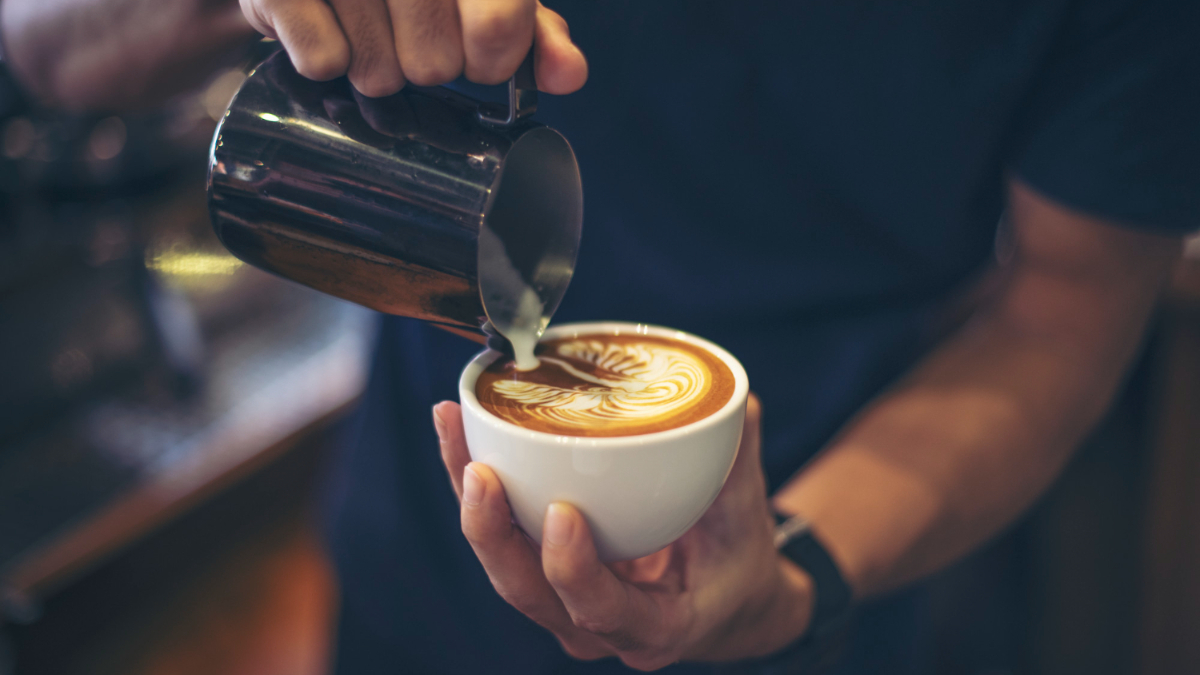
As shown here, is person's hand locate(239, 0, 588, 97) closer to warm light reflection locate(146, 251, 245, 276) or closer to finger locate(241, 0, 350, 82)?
finger locate(241, 0, 350, 82)

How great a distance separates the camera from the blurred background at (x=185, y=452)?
165cm

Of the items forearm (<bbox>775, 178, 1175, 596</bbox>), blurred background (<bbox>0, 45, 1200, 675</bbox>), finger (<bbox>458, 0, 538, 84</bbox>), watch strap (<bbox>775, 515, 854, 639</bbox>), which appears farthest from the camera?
blurred background (<bbox>0, 45, 1200, 675</bbox>)

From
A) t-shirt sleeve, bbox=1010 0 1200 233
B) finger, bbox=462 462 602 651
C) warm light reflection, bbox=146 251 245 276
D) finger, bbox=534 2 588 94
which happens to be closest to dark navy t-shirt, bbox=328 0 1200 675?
t-shirt sleeve, bbox=1010 0 1200 233

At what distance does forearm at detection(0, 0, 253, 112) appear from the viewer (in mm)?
872

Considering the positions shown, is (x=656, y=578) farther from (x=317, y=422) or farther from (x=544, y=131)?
(x=317, y=422)

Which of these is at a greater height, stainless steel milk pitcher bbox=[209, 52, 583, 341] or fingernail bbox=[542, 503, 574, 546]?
stainless steel milk pitcher bbox=[209, 52, 583, 341]

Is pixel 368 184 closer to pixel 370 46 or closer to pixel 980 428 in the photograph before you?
pixel 370 46

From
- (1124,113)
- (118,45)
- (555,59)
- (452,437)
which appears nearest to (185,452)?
(118,45)

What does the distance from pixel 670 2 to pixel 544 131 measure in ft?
1.25

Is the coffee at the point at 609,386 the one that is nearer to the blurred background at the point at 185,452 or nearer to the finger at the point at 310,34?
the finger at the point at 310,34

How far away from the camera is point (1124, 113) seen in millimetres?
952

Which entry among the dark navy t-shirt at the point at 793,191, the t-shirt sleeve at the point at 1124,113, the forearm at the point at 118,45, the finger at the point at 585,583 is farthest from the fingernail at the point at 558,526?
the t-shirt sleeve at the point at 1124,113

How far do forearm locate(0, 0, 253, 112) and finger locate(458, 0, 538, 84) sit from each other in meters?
0.46

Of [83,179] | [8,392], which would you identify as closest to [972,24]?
[83,179]
